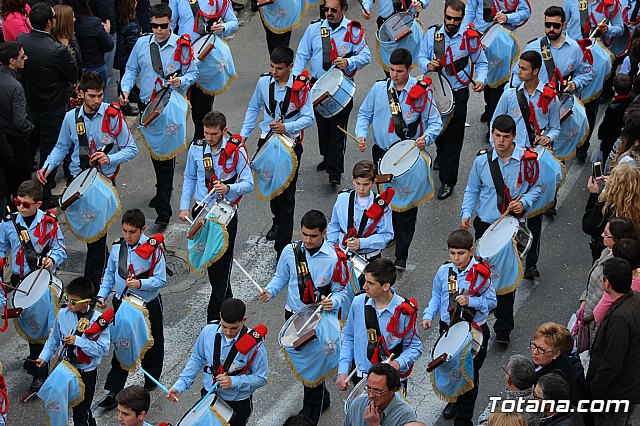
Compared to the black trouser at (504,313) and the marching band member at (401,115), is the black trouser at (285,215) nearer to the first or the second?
the marching band member at (401,115)

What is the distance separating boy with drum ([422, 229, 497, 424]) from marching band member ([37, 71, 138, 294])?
401cm

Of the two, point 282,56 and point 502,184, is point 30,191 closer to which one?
point 282,56

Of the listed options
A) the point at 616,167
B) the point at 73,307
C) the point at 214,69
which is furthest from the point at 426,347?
the point at 214,69

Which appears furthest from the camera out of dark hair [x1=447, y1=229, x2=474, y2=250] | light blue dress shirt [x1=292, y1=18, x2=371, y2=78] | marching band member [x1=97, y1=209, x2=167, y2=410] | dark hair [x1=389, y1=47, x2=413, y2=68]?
light blue dress shirt [x1=292, y1=18, x2=371, y2=78]

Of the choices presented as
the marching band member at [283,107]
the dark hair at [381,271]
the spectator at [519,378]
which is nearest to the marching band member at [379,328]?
the dark hair at [381,271]

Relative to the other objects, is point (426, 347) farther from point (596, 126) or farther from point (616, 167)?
point (596, 126)

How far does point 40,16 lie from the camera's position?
13906 millimetres

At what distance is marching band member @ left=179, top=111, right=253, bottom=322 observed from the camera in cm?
1242

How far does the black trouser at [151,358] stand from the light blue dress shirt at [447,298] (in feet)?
8.59

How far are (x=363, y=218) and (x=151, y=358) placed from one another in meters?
2.43

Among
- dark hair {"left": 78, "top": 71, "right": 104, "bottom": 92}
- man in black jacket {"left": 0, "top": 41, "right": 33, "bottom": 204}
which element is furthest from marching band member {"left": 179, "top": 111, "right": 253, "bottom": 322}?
man in black jacket {"left": 0, "top": 41, "right": 33, "bottom": 204}

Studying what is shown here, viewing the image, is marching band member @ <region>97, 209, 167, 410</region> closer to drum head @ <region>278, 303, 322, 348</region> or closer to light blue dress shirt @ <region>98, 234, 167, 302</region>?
light blue dress shirt @ <region>98, 234, 167, 302</region>

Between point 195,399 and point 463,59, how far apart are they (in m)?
5.49

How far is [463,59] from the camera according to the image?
47.4ft
